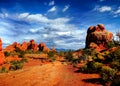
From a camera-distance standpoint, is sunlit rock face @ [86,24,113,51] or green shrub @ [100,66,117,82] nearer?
green shrub @ [100,66,117,82]

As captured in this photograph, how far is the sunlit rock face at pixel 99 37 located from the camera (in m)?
74.9

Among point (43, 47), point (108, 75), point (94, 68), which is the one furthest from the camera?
point (43, 47)

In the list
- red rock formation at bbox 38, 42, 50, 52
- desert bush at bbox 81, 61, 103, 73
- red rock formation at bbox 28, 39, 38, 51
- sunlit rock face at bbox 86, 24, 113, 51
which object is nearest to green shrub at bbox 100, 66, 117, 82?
desert bush at bbox 81, 61, 103, 73

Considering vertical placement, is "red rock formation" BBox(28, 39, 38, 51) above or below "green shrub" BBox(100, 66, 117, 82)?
above

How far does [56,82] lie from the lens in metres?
19.9

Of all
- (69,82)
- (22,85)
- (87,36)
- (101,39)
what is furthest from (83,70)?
(87,36)

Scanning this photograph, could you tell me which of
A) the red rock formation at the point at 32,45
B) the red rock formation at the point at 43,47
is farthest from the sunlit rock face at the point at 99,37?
the red rock formation at the point at 32,45

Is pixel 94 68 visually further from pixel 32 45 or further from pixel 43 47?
pixel 32 45

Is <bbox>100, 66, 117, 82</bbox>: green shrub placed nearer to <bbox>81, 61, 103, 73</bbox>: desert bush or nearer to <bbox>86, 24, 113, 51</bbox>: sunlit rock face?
<bbox>81, 61, 103, 73</bbox>: desert bush

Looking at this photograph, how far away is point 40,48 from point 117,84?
9755 centimetres

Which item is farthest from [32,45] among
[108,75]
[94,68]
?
[108,75]

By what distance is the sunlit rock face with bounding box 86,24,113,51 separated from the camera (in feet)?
246

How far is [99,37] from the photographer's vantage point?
248 feet

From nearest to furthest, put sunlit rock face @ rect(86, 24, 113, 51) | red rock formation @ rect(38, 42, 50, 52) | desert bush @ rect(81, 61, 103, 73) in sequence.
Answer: desert bush @ rect(81, 61, 103, 73), sunlit rock face @ rect(86, 24, 113, 51), red rock formation @ rect(38, 42, 50, 52)
